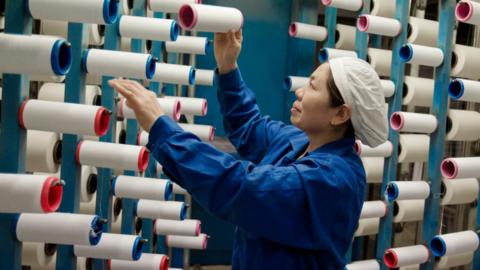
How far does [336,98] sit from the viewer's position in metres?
1.50

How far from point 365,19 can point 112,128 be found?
1.36 meters

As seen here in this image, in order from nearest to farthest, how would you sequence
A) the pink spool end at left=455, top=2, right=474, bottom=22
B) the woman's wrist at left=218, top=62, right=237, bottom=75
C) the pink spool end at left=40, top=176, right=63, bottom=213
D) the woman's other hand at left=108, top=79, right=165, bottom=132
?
the pink spool end at left=40, top=176, right=63, bottom=213 → the woman's other hand at left=108, top=79, right=165, bottom=132 → the woman's wrist at left=218, top=62, right=237, bottom=75 → the pink spool end at left=455, top=2, right=474, bottom=22

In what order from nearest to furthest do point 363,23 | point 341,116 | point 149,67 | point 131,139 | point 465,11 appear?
point 341,116 → point 149,67 → point 465,11 → point 131,139 → point 363,23

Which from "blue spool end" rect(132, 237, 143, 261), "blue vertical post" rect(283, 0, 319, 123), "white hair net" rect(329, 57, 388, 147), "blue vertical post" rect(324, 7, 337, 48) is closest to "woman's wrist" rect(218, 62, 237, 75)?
"white hair net" rect(329, 57, 388, 147)

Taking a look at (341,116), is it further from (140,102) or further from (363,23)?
(363,23)

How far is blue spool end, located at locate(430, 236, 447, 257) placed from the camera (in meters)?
2.18

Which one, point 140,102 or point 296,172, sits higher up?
point 140,102

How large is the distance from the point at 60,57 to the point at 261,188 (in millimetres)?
588

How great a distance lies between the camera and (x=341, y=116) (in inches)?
59.7

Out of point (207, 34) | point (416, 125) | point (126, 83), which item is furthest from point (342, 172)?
point (207, 34)

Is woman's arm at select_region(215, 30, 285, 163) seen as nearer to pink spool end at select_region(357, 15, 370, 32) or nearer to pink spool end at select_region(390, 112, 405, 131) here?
→ pink spool end at select_region(390, 112, 405, 131)

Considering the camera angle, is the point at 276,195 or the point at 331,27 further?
the point at 331,27

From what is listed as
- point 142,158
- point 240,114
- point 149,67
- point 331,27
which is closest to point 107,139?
point 142,158

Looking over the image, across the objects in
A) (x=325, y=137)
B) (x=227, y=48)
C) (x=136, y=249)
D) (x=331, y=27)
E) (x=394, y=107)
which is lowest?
(x=136, y=249)
